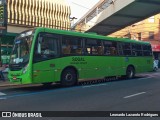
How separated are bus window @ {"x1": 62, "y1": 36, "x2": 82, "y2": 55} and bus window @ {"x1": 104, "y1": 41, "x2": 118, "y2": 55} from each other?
2.62m

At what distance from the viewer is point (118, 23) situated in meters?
32.5

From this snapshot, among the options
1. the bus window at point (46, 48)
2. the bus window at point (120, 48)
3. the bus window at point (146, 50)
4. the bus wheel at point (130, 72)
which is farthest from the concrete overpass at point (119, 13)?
the bus window at point (46, 48)

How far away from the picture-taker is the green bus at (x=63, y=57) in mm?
14406

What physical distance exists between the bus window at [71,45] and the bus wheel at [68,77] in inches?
39.1

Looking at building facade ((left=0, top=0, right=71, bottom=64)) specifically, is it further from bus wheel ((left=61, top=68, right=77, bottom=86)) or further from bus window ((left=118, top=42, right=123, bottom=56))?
bus wheel ((left=61, top=68, right=77, bottom=86))

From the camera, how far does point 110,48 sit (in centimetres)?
1944

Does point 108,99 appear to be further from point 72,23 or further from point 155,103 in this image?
point 72,23

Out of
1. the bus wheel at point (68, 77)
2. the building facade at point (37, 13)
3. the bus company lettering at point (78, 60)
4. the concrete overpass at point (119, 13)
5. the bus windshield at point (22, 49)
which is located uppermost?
the building facade at point (37, 13)

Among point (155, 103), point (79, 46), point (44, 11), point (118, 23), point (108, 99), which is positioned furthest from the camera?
point (44, 11)

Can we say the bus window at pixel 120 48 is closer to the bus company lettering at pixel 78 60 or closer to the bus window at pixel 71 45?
the bus company lettering at pixel 78 60

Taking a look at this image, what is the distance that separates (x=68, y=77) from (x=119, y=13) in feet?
42.6

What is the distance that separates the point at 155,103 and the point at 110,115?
102 inches

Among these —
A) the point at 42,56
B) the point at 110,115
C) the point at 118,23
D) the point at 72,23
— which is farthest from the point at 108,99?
the point at 72,23

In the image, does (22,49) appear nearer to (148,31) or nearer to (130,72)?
(130,72)
